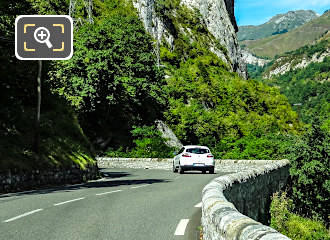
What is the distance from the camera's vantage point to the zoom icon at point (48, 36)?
48.5 feet

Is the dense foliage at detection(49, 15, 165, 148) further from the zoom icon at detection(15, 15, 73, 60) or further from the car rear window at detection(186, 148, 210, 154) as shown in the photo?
the zoom icon at detection(15, 15, 73, 60)

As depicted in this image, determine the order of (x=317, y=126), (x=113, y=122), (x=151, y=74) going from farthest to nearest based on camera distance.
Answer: (x=151, y=74) < (x=113, y=122) < (x=317, y=126)

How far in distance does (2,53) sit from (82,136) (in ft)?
29.1

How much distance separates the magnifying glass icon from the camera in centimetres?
1464

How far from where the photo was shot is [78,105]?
29719mm

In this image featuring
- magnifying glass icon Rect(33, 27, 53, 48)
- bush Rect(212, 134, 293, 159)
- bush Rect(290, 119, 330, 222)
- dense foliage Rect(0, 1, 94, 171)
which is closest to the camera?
magnifying glass icon Rect(33, 27, 53, 48)

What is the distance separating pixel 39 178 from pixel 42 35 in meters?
6.02

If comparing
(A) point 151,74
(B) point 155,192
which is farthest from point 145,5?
(B) point 155,192

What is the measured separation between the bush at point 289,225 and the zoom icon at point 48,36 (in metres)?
9.59

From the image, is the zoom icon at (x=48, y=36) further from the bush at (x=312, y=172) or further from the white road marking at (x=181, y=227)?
the bush at (x=312, y=172)

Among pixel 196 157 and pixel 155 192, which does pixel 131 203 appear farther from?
pixel 196 157

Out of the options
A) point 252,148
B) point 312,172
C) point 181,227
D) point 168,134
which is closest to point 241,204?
point 181,227

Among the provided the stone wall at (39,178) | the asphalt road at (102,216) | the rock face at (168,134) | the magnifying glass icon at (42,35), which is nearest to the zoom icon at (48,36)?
the magnifying glass icon at (42,35)

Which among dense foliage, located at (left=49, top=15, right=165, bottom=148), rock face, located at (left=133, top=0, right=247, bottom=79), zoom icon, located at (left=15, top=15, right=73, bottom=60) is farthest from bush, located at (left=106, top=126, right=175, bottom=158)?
rock face, located at (left=133, top=0, right=247, bottom=79)
